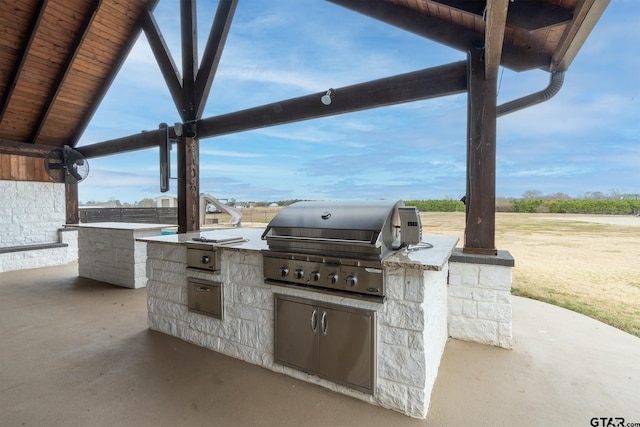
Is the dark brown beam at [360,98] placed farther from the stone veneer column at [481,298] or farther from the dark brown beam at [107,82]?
the dark brown beam at [107,82]

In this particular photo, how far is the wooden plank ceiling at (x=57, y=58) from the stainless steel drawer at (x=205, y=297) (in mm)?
4721

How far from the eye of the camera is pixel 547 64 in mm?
2539

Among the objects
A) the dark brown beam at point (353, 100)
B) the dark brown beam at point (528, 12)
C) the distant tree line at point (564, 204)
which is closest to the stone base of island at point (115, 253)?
the dark brown beam at point (353, 100)

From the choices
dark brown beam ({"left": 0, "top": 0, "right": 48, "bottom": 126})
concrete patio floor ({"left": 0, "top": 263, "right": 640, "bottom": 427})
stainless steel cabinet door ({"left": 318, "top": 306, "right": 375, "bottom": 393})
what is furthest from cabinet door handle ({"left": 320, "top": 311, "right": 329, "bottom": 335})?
dark brown beam ({"left": 0, "top": 0, "right": 48, "bottom": 126})

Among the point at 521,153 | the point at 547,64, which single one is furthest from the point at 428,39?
the point at 521,153

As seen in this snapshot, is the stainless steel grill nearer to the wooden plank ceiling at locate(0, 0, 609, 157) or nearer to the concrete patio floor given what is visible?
the concrete patio floor

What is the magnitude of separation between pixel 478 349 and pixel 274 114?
318 centimetres

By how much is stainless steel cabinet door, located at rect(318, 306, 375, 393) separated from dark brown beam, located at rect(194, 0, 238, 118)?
11.8 ft

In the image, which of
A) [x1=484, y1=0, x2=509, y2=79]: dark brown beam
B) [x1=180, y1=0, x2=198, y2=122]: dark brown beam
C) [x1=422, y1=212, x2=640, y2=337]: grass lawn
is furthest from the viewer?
[x1=180, y1=0, x2=198, y2=122]: dark brown beam

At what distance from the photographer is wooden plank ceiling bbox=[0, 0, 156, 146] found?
455 centimetres

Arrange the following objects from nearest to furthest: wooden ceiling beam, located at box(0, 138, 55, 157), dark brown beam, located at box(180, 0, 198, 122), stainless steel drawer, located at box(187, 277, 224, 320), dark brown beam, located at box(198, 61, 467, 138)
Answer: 1. stainless steel drawer, located at box(187, 277, 224, 320)
2. dark brown beam, located at box(198, 61, 467, 138)
3. dark brown beam, located at box(180, 0, 198, 122)
4. wooden ceiling beam, located at box(0, 138, 55, 157)

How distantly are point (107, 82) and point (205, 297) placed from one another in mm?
5356

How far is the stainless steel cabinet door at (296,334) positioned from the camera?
205cm

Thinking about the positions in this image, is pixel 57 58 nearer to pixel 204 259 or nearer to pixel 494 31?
pixel 204 259
